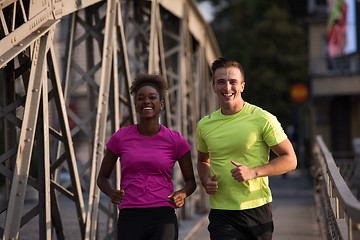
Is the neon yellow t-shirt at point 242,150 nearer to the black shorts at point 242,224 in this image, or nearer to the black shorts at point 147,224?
the black shorts at point 242,224

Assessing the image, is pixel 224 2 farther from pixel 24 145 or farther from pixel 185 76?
pixel 24 145

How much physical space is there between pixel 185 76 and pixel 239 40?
3100cm

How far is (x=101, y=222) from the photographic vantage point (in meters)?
11.2

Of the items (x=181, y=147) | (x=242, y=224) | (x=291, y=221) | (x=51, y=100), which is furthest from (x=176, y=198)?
(x=291, y=221)

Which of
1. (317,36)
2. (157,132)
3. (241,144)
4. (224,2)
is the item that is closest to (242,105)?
(241,144)

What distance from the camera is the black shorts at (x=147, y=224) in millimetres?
4152

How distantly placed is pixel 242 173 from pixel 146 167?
1.86ft

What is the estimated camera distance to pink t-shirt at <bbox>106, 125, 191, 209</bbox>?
418 cm

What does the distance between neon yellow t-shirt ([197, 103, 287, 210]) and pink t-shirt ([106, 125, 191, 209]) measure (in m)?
0.27

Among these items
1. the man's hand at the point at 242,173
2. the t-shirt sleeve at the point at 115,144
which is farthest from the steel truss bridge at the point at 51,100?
the man's hand at the point at 242,173

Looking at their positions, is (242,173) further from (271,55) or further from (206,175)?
(271,55)

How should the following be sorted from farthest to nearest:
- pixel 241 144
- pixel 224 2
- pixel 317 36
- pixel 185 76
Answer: pixel 224 2 < pixel 317 36 < pixel 185 76 < pixel 241 144

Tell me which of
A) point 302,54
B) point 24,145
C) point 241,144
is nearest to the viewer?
point 241,144

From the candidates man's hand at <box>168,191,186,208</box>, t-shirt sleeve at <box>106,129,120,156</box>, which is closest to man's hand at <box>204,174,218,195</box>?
man's hand at <box>168,191,186,208</box>
